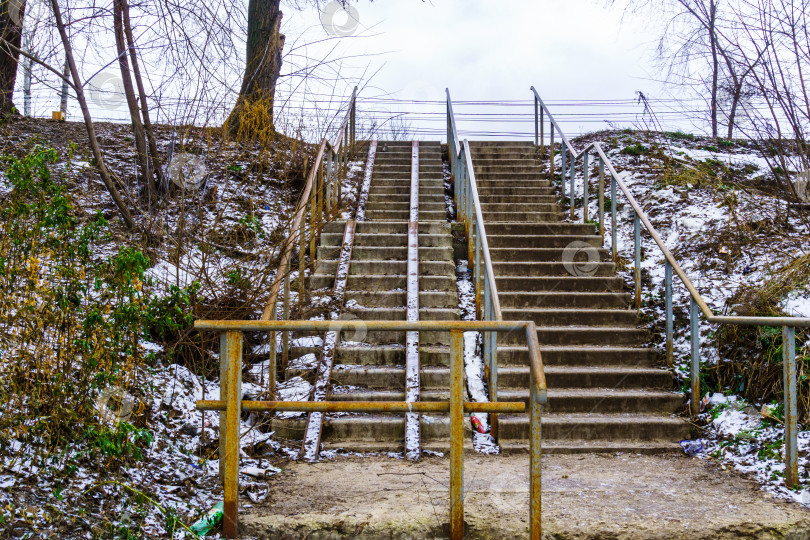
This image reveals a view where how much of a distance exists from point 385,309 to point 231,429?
2.79 meters

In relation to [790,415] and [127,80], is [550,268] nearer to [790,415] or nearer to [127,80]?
[790,415]

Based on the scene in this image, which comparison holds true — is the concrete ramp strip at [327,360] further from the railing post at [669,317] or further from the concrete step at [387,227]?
the railing post at [669,317]

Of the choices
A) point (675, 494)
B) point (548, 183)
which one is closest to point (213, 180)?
point (548, 183)

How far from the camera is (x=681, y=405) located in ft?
15.3

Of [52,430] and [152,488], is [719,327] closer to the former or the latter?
[152,488]

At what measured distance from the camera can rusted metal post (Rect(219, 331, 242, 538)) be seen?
2.77m

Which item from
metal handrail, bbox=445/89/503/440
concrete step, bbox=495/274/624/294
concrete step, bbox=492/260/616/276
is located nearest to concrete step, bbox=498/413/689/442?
metal handrail, bbox=445/89/503/440

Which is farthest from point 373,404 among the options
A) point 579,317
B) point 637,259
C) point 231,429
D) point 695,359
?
point 637,259

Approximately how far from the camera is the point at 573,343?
17.6 ft

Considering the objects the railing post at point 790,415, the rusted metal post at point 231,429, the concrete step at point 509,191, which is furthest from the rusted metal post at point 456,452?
the concrete step at point 509,191

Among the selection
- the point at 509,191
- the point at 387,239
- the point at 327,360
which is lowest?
the point at 327,360

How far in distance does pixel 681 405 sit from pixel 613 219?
7.46 feet

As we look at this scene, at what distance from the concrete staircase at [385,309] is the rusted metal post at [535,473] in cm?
162

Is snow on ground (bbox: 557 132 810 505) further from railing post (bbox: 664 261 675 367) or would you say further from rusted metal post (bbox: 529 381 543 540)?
rusted metal post (bbox: 529 381 543 540)
